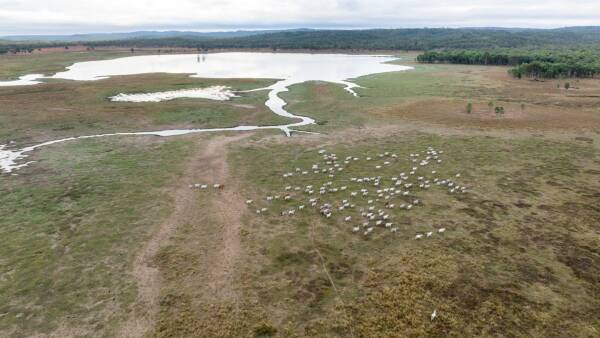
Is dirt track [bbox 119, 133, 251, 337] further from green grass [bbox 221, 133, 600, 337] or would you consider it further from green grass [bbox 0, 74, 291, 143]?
green grass [bbox 0, 74, 291, 143]

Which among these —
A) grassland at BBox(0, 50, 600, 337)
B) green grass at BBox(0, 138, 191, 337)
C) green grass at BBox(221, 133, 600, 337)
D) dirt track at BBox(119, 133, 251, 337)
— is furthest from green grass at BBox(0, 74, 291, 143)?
green grass at BBox(221, 133, 600, 337)

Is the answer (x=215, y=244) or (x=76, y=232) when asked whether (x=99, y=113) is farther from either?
(x=215, y=244)

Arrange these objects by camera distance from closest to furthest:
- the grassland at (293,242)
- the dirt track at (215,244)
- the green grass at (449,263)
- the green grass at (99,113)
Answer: the green grass at (449,263)
the grassland at (293,242)
the dirt track at (215,244)
the green grass at (99,113)

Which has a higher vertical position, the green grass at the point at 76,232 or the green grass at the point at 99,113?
the green grass at the point at 99,113

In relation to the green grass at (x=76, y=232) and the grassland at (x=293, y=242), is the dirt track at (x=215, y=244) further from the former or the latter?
the green grass at (x=76, y=232)

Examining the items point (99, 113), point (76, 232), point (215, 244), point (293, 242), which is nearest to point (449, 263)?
point (293, 242)

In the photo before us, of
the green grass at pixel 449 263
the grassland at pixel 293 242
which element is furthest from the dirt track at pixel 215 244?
the green grass at pixel 449 263
